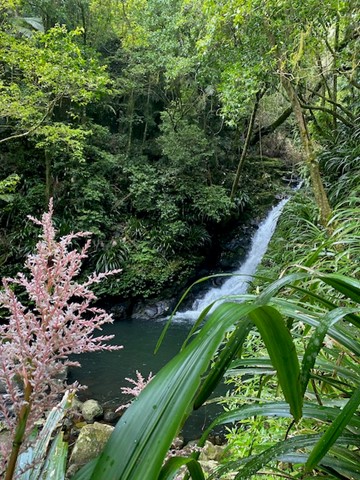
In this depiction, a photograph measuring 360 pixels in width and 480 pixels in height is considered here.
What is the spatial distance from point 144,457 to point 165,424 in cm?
3

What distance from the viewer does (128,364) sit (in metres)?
5.34

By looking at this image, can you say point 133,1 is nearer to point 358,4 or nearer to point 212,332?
point 358,4

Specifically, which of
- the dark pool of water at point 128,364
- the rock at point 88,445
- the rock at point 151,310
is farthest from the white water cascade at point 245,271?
the rock at point 88,445

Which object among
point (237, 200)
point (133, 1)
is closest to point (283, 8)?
point (237, 200)

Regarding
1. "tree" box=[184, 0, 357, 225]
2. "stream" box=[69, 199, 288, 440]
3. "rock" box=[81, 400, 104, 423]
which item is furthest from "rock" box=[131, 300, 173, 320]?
"tree" box=[184, 0, 357, 225]

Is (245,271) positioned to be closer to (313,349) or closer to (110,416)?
(110,416)

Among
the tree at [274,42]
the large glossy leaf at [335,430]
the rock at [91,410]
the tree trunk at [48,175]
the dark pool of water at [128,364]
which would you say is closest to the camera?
the large glossy leaf at [335,430]

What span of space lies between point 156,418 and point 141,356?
560 centimetres

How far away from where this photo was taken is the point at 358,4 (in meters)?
3.37

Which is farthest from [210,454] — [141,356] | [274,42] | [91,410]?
[274,42]

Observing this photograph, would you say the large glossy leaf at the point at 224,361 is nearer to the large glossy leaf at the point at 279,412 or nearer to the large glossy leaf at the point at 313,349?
the large glossy leaf at the point at 313,349

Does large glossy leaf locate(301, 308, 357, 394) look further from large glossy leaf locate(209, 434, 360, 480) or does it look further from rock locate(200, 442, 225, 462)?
rock locate(200, 442, 225, 462)

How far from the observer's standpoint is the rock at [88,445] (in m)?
2.75

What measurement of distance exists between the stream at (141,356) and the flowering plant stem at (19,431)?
2.52 meters
